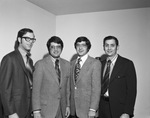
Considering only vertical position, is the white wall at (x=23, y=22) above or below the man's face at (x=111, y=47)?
above

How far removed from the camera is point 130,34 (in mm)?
3812

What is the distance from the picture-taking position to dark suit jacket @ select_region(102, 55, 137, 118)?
244 cm

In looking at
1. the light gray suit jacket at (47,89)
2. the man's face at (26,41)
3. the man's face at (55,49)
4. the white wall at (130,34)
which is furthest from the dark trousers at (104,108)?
the white wall at (130,34)

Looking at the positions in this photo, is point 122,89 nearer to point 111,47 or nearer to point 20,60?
point 111,47

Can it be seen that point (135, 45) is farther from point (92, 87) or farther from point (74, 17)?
point (92, 87)

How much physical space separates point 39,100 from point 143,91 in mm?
2333

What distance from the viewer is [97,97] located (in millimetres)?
2395

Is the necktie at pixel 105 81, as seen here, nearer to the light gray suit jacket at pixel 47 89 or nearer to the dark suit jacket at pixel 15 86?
the light gray suit jacket at pixel 47 89

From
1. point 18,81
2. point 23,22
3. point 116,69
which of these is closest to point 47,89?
point 18,81

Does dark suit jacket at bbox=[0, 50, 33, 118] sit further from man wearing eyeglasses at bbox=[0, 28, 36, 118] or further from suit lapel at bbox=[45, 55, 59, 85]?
suit lapel at bbox=[45, 55, 59, 85]

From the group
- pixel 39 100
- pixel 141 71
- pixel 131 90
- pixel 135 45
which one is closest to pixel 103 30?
pixel 135 45

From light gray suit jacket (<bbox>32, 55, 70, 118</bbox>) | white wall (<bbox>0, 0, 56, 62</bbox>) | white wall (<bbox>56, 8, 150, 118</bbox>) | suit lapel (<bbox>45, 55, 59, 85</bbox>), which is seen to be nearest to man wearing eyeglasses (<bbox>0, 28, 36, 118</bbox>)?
light gray suit jacket (<bbox>32, 55, 70, 118</bbox>)

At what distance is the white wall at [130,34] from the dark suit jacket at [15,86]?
2.08m

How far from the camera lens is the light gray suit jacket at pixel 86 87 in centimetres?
242
